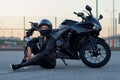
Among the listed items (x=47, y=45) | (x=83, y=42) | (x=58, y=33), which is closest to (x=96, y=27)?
(x=83, y=42)

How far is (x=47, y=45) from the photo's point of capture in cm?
936

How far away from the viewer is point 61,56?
9727mm

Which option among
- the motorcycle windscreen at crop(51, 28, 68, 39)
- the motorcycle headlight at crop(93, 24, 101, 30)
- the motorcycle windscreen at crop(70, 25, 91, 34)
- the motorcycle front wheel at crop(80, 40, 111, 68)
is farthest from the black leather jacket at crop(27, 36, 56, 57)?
the motorcycle headlight at crop(93, 24, 101, 30)

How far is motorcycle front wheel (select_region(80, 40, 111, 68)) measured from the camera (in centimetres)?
953

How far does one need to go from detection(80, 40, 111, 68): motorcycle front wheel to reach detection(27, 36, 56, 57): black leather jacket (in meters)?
0.63

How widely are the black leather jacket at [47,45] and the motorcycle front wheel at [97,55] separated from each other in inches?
24.6

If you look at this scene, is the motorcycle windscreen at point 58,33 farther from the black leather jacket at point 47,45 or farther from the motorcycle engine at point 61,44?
the black leather jacket at point 47,45

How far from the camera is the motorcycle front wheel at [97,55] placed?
31.3 feet

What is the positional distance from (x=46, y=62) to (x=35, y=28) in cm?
105

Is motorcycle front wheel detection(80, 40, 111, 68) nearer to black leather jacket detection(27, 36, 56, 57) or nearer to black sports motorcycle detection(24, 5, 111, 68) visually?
black sports motorcycle detection(24, 5, 111, 68)

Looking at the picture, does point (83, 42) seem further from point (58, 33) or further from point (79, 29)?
point (58, 33)

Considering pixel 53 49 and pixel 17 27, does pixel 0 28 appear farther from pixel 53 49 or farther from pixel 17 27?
pixel 53 49

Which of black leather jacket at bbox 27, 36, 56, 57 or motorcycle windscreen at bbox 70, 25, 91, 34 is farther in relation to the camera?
motorcycle windscreen at bbox 70, 25, 91, 34

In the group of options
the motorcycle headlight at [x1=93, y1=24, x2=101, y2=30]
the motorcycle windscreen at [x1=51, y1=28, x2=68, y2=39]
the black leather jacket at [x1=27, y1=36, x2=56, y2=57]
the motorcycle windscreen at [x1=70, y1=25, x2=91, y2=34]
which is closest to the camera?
the black leather jacket at [x1=27, y1=36, x2=56, y2=57]
